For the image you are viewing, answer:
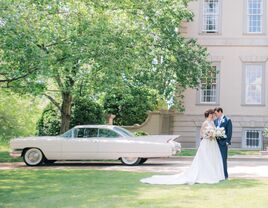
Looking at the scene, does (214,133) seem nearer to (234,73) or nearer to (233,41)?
(234,73)

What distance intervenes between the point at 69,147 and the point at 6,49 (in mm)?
4831

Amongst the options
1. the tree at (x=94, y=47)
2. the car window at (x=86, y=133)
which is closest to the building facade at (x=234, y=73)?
the tree at (x=94, y=47)

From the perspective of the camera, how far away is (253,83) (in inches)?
1160

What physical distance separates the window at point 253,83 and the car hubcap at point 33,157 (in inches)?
583

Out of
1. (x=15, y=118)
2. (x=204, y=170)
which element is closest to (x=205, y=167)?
(x=204, y=170)

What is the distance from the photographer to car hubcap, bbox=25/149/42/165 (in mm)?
18516

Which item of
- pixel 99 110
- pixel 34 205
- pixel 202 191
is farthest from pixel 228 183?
pixel 99 110

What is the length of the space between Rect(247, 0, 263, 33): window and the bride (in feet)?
54.4

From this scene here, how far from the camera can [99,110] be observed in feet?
84.9

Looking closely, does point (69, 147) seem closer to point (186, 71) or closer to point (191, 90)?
point (186, 71)

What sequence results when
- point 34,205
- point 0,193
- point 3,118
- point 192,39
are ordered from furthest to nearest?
point 3,118 < point 192,39 < point 0,193 < point 34,205

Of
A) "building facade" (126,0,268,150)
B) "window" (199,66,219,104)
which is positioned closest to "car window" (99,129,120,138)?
"building facade" (126,0,268,150)

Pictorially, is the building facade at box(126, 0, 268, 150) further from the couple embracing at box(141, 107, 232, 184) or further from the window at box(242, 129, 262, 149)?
the couple embracing at box(141, 107, 232, 184)

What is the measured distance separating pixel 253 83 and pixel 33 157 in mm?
15383
